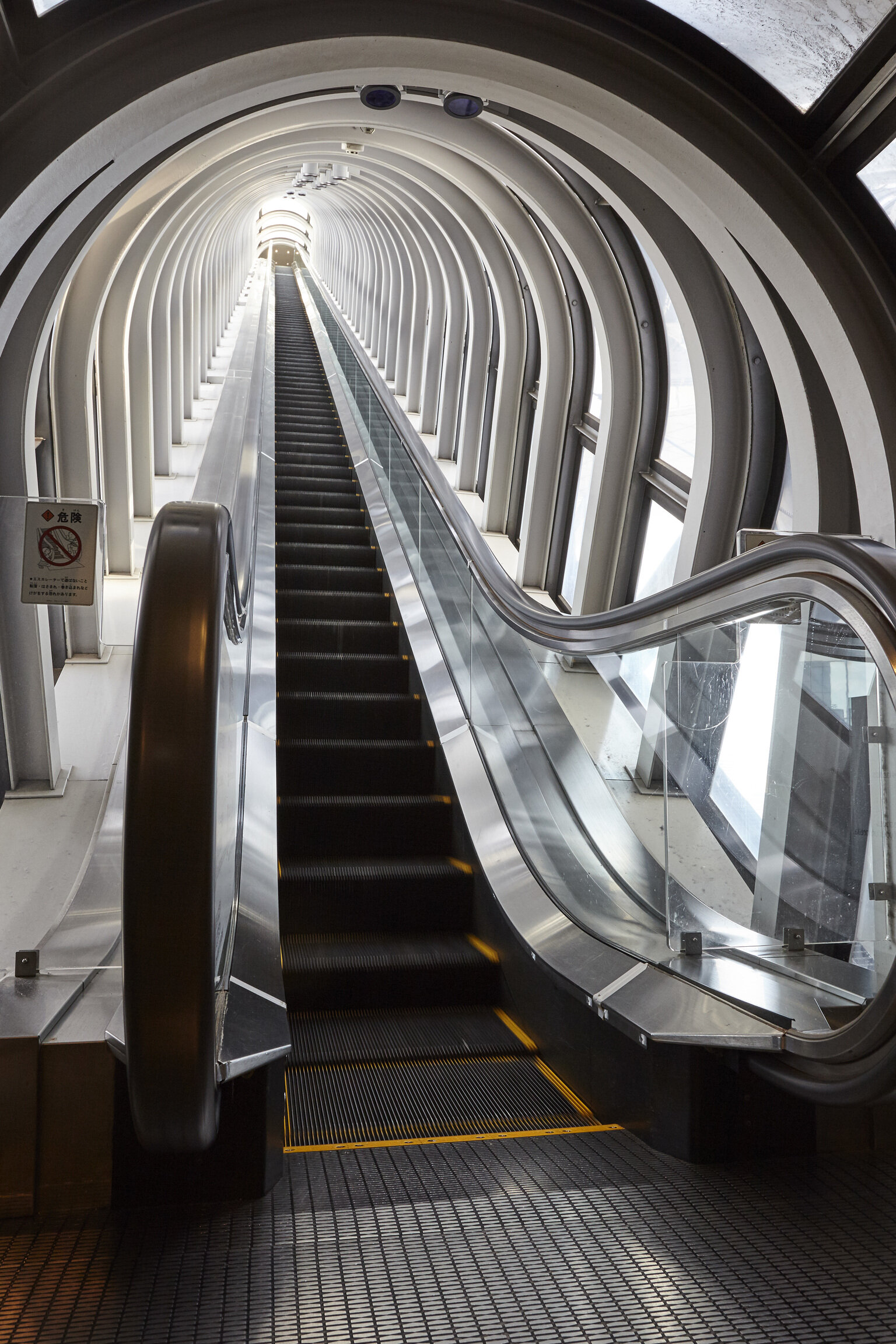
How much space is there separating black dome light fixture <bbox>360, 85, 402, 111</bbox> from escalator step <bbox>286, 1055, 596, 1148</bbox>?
6.69m

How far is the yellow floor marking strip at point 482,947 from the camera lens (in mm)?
3740

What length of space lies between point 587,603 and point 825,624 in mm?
8752

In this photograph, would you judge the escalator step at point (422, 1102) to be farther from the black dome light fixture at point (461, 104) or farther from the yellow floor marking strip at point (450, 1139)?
the black dome light fixture at point (461, 104)

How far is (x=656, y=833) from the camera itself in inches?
116

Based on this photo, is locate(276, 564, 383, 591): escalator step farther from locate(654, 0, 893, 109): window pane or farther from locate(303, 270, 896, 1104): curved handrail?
locate(303, 270, 896, 1104): curved handrail

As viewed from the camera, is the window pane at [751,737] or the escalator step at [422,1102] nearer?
the window pane at [751,737]

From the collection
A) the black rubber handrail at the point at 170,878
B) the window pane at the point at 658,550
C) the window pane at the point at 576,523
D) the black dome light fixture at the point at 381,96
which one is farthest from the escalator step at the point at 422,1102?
the window pane at the point at 576,523

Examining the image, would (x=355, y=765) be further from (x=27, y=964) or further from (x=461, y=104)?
(x=461, y=104)

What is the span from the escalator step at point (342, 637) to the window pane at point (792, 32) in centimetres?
355

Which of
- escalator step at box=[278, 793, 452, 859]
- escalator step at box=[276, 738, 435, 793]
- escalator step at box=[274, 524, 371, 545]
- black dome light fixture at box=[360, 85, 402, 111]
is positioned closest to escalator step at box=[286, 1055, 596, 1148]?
escalator step at box=[278, 793, 452, 859]

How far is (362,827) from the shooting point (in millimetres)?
4453

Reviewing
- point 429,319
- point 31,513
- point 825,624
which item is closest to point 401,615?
point 31,513

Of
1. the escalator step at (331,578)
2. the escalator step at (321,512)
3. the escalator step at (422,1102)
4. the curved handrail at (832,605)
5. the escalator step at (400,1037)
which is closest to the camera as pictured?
the curved handrail at (832,605)

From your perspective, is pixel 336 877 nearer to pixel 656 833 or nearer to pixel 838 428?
pixel 656 833
